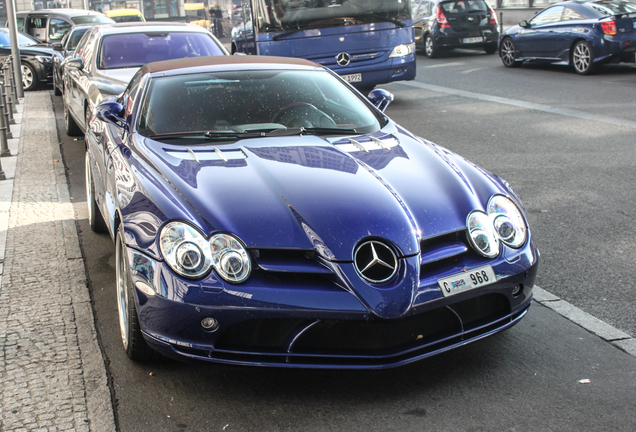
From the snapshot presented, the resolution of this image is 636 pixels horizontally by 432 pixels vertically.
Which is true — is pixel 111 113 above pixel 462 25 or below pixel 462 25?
above

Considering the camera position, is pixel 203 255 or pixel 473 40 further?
pixel 473 40

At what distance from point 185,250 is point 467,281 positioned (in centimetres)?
125

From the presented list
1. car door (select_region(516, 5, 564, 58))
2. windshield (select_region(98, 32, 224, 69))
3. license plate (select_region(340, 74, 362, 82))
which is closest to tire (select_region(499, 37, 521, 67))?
car door (select_region(516, 5, 564, 58))

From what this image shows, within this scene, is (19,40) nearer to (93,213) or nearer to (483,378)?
(93,213)

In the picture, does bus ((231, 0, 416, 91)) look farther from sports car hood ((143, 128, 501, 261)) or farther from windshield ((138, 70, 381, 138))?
sports car hood ((143, 128, 501, 261))

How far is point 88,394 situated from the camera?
10.8 ft

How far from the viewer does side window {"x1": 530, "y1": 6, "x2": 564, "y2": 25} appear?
15.7 meters

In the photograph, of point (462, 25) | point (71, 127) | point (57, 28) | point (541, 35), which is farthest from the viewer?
point (57, 28)

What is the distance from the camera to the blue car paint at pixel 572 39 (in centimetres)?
1433

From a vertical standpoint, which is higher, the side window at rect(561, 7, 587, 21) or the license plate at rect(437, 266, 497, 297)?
the side window at rect(561, 7, 587, 21)

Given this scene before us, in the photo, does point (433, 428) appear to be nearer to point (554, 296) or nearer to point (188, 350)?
point (188, 350)

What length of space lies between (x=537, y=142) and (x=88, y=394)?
6.92 meters

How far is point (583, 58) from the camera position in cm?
1494

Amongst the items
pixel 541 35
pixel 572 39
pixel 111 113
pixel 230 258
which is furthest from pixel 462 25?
pixel 230 258
